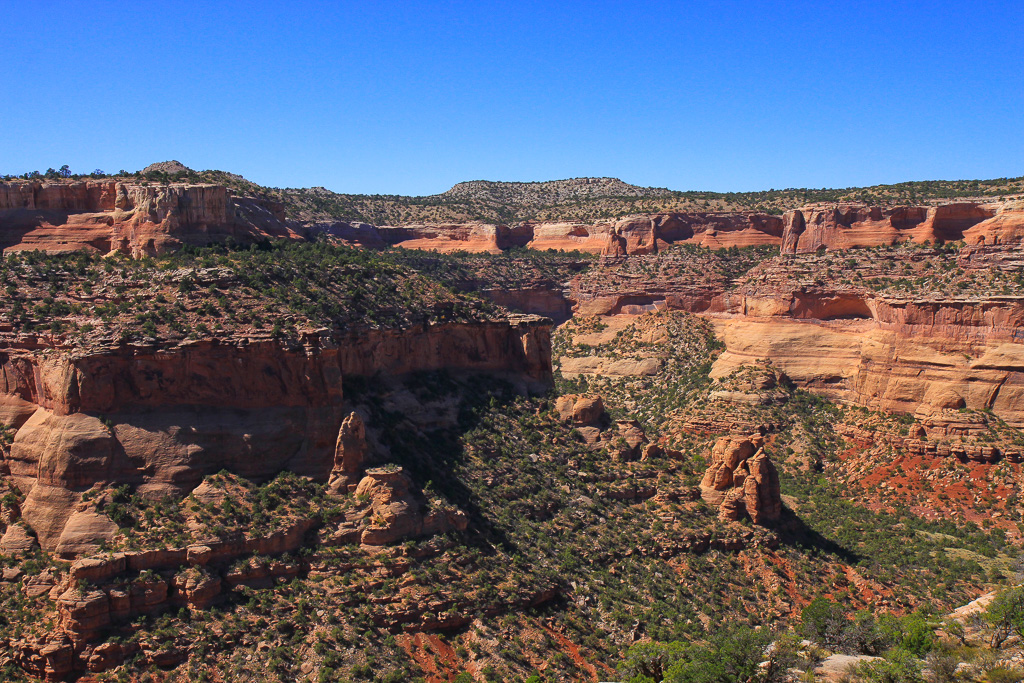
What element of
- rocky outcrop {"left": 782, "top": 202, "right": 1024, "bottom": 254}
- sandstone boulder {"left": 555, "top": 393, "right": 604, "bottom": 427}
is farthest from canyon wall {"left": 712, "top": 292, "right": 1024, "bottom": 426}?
sandstone boulder {"left": 555, "top": 393, "right": 604, "bottom": 427}

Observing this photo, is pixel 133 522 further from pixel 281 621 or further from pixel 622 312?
pixel 622 312

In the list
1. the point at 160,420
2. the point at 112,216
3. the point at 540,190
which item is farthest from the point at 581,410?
the point at 540,190

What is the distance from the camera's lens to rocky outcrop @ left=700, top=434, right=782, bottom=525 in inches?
2007

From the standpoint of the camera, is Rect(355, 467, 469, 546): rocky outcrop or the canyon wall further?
the canyon wall

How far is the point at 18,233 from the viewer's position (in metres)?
51.5

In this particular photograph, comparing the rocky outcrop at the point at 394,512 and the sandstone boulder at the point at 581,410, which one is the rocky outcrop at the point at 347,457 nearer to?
the rocky outcrop at the point at 394,512

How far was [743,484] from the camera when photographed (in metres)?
51.6

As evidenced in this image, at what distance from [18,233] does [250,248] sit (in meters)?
11.6

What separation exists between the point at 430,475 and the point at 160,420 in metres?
12.2

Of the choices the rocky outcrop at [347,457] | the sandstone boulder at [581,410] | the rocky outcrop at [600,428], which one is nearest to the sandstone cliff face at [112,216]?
the rocky outcrop at [347,457]

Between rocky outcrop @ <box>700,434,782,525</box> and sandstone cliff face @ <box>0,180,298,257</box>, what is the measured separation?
94.3 ft

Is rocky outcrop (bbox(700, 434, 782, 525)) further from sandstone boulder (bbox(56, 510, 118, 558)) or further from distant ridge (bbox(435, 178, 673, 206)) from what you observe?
distant ridge (bbox(435, 178, 673, 206))

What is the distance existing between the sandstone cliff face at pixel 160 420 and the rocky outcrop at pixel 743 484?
790 inches

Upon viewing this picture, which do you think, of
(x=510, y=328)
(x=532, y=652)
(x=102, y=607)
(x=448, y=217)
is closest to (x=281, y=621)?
(x=102, y=607)
